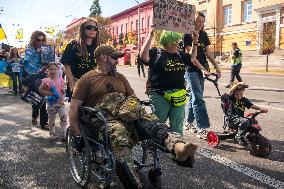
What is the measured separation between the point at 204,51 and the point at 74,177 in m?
3.33

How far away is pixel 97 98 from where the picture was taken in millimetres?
3752

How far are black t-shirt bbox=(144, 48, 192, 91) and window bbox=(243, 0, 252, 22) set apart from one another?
37.1 m

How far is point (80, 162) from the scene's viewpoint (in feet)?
13.1

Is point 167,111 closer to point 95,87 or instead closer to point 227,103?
point 95,87

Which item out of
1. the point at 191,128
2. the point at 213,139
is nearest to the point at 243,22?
the point at 191,128

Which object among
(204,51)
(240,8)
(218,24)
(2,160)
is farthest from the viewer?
(218,24)

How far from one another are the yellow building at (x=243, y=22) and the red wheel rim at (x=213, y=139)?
26945 mm

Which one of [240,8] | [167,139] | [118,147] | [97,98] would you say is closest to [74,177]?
[97,98]

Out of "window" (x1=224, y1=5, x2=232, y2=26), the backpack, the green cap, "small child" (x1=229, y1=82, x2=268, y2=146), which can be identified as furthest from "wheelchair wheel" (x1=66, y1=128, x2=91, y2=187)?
"window" (x1=224, y1=5, x2=232, y2=26)

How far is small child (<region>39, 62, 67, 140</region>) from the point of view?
602 cm

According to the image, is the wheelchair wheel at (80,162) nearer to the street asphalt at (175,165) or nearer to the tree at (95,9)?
the street asphalt at (175,165)

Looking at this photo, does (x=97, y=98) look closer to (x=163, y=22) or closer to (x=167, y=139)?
(x=167, y=139)

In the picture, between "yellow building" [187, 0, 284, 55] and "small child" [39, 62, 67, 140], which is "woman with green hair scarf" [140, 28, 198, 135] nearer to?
"small child" [39, 62, 67, 140]

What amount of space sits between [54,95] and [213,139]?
2687mm
